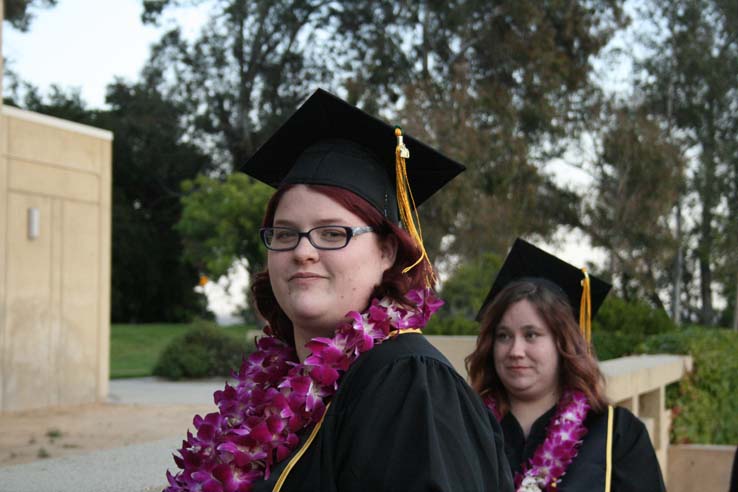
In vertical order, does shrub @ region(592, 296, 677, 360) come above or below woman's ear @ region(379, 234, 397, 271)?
below

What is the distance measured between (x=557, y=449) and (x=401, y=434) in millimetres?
2002

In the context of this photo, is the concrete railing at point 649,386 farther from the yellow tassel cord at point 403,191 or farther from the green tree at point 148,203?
the green tree at point 148,203

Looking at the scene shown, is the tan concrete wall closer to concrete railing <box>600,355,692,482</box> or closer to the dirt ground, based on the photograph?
concrete railing <box>600,355,692,482</box>

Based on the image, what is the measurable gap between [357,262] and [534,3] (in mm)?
28967

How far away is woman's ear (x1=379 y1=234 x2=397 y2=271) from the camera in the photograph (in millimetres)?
2113

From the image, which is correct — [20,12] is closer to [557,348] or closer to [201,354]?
[201,354]

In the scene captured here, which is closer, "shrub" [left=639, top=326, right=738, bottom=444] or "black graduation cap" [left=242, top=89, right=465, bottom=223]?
"black graduation cap" [left=242, top=89, right=465, bottom=223]

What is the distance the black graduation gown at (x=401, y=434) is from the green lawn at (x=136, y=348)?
1623cm

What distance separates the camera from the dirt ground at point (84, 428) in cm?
806

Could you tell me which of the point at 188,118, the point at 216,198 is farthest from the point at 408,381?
the point at 188,118

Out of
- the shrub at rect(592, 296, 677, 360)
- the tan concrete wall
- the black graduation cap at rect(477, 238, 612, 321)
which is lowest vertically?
the tan concrete wall

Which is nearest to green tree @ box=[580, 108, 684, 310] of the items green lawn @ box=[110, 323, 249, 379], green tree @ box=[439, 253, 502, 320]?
green tree @ box=[439, 253, 502, 320]

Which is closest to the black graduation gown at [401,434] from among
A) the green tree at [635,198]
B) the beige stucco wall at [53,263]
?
the beige stucco wall at [53,263]

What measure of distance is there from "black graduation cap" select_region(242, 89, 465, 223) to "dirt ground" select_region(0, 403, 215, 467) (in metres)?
5.57
